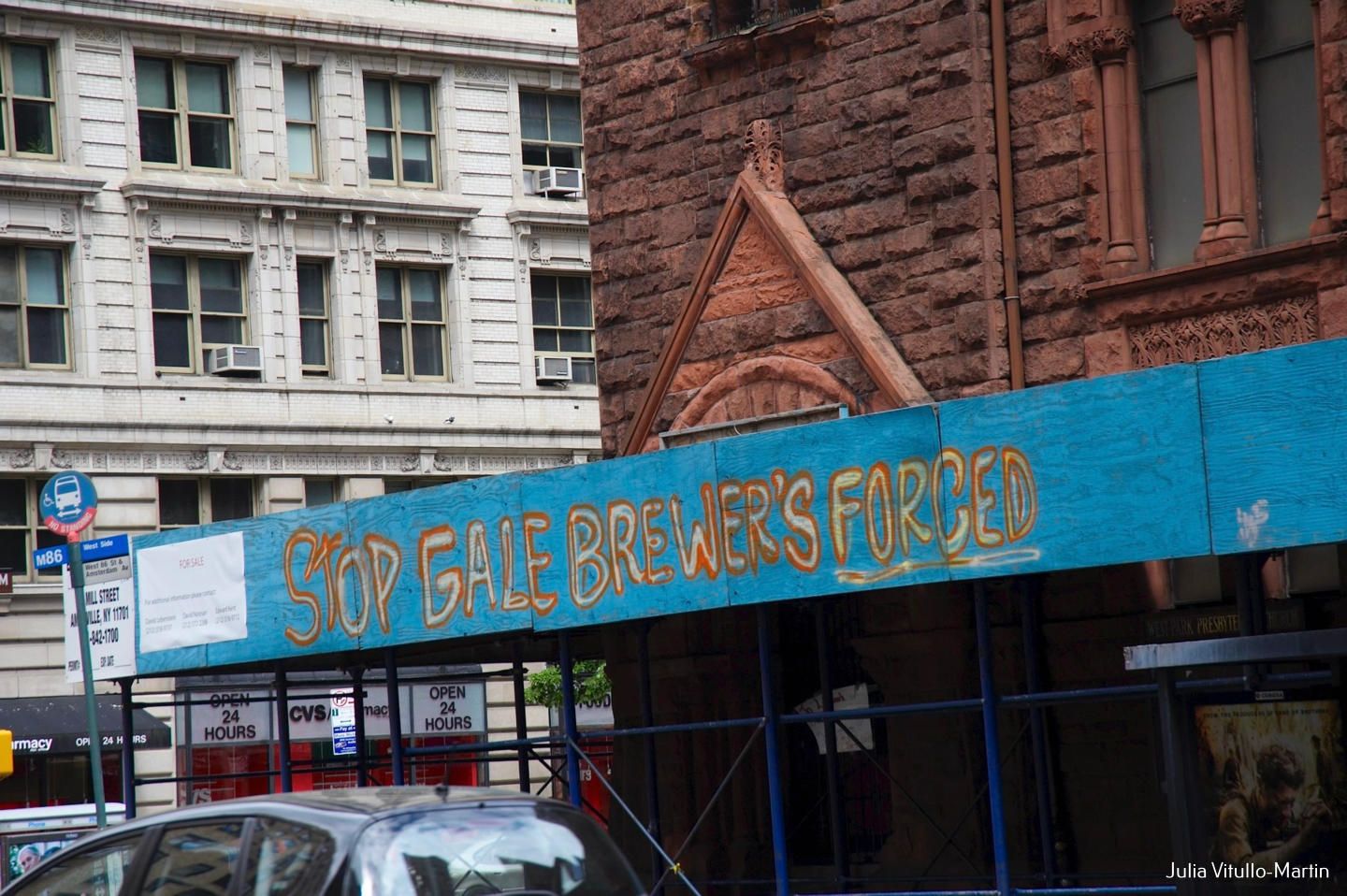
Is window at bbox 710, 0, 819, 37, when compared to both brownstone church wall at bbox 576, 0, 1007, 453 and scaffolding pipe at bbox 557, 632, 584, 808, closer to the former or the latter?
brownstone church wall at bbox 576, 0, 1007, 453

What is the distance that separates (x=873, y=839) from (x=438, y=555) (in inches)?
171

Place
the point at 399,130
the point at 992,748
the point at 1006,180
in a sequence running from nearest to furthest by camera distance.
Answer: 1. the point at 992,748
2. the point at 1006,180
3. the point at 399,130

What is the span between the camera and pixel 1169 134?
1405 cm

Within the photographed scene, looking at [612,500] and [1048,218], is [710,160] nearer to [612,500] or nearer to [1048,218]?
[1048,218]

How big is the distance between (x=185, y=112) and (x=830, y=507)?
25.0 meters

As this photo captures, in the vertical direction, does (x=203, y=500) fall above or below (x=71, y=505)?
above

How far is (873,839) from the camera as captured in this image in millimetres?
16172

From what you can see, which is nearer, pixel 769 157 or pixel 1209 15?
pixel 1209 15

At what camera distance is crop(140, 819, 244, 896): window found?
843 cm

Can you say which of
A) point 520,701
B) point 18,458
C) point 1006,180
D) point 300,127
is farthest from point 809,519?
point 300,127

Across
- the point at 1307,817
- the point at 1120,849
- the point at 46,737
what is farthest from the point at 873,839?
the point at 46,737

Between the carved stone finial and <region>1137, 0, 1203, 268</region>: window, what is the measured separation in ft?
9.95

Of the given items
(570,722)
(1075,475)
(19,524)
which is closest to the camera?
(1075,475)

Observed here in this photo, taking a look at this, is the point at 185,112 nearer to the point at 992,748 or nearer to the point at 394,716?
the point at 394,716
